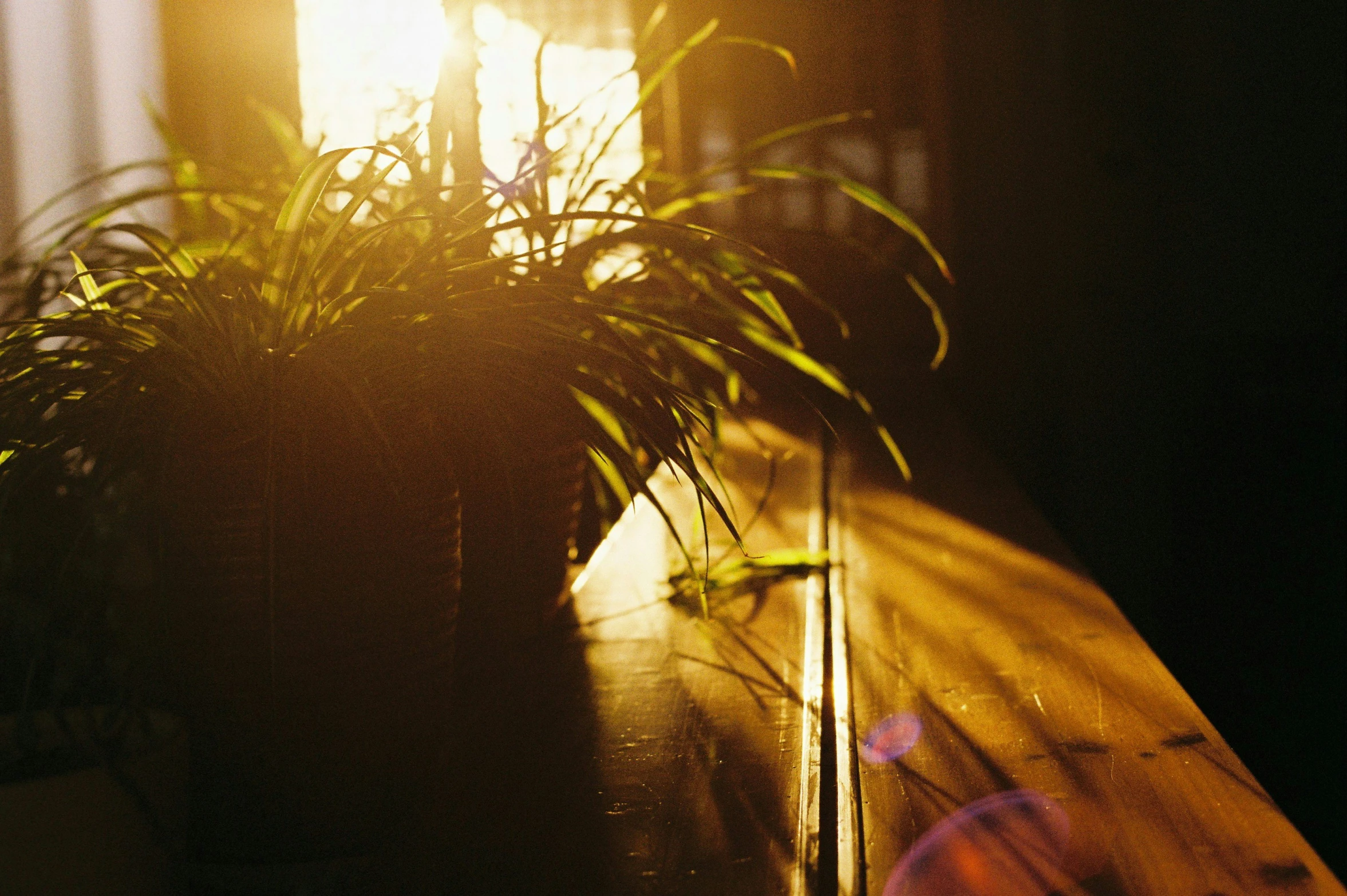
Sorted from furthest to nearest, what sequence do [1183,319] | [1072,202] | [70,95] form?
[1072,202]
[1183,319]
[70,95]

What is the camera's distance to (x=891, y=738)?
→ 1.56 ft

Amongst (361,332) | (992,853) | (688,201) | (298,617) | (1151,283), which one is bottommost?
(992,853)

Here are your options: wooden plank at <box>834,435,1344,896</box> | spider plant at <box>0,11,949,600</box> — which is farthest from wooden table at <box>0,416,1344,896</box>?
spider plant at <box>0,11,949,600</box>

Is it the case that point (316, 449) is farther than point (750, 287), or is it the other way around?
point (750, 287)

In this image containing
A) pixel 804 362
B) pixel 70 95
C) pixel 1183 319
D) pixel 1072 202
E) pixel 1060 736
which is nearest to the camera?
pixel 1060 736

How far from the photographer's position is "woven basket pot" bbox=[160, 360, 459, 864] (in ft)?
1.17

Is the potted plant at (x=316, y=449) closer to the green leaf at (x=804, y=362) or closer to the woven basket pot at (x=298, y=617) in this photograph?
the woven basket pot at (x=298, y=617)

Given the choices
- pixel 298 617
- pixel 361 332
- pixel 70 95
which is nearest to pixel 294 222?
pixel 361 332

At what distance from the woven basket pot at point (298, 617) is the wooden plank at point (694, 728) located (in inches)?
4.4

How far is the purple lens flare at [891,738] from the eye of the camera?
456 millimetres

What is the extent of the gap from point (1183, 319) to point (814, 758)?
2.19m

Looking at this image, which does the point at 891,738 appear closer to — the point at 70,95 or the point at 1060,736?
the point at 1060,736

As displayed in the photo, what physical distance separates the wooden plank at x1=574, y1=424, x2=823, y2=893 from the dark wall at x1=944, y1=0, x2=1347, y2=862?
1.60 metres

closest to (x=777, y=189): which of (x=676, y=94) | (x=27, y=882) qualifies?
(x=676, y=94)
